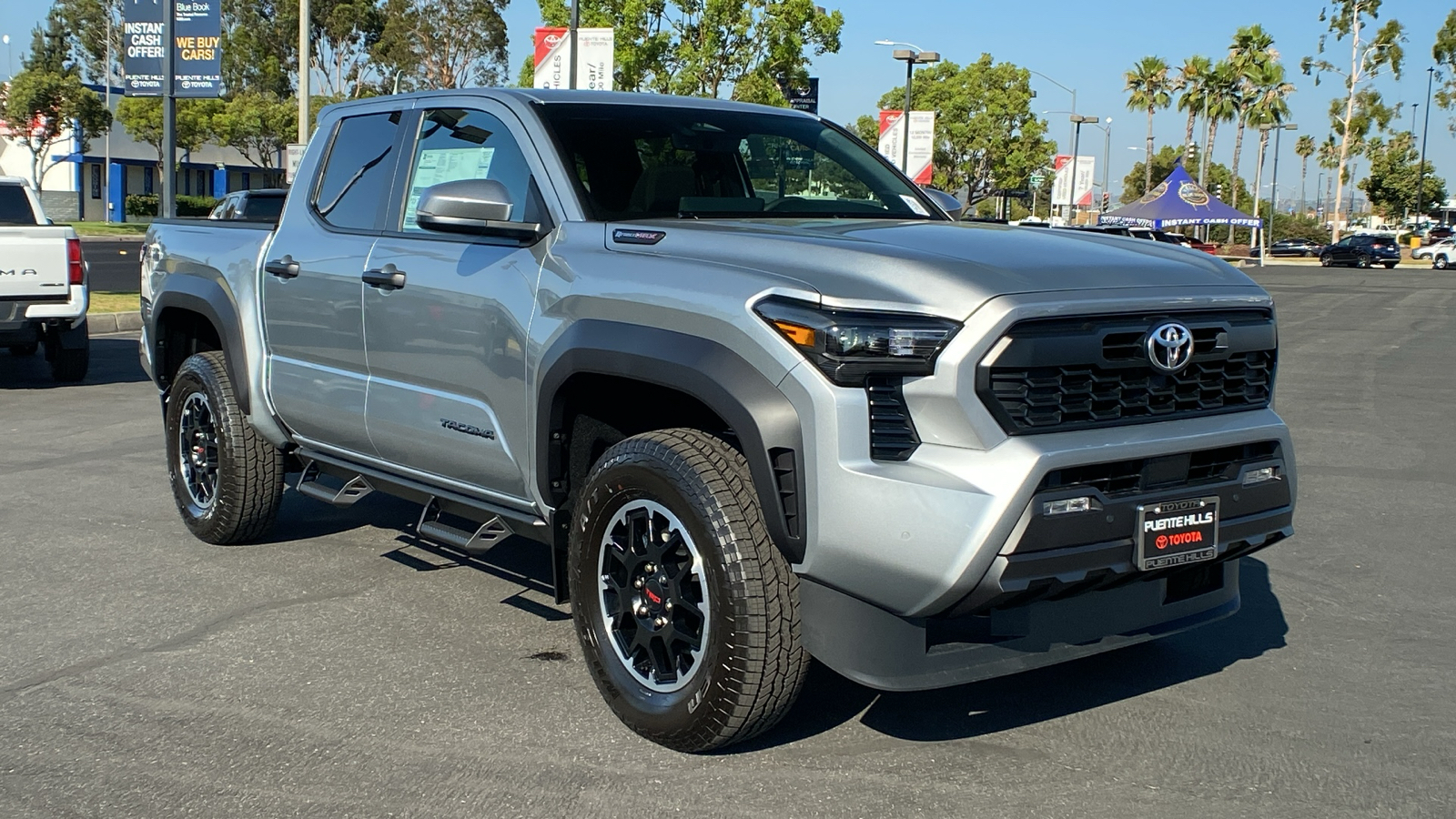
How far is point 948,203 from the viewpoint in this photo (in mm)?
Result: 5875

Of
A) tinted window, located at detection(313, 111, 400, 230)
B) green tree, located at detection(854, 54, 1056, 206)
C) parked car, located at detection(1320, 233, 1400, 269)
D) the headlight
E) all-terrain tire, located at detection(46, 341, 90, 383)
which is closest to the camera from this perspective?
the headlight

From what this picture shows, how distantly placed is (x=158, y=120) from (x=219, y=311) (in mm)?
57560

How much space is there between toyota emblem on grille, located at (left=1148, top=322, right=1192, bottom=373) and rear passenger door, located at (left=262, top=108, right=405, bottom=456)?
2.88 m

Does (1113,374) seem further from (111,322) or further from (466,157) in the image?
(111,322)

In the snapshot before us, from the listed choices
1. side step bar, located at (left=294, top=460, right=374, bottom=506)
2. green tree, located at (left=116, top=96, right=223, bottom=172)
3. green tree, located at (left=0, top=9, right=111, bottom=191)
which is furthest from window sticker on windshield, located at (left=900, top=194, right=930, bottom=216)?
green tree, located at (left=116, top=96, right=223, bottom=172)

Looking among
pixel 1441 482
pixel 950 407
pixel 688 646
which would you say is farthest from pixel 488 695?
pixel 1441 482

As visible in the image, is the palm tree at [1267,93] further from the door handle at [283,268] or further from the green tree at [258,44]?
the door handle at [283,268]

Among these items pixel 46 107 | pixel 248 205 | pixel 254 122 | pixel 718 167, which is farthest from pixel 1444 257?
pixel 718 167

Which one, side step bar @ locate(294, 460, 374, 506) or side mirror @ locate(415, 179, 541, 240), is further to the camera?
side step bar @ locate(294, 460, 374, 506)

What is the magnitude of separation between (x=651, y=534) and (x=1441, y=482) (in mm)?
6351

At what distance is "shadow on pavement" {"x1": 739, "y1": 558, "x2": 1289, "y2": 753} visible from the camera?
4.27 m

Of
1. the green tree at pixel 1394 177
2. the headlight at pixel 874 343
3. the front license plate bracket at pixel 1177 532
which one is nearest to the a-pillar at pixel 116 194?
the headlight at pixel 874 343

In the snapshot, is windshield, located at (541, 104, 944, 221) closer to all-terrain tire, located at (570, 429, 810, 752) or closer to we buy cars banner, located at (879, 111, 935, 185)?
all-terrain tire, located at (570, 429, 810, 752)

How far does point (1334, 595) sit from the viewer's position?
19.3ft
